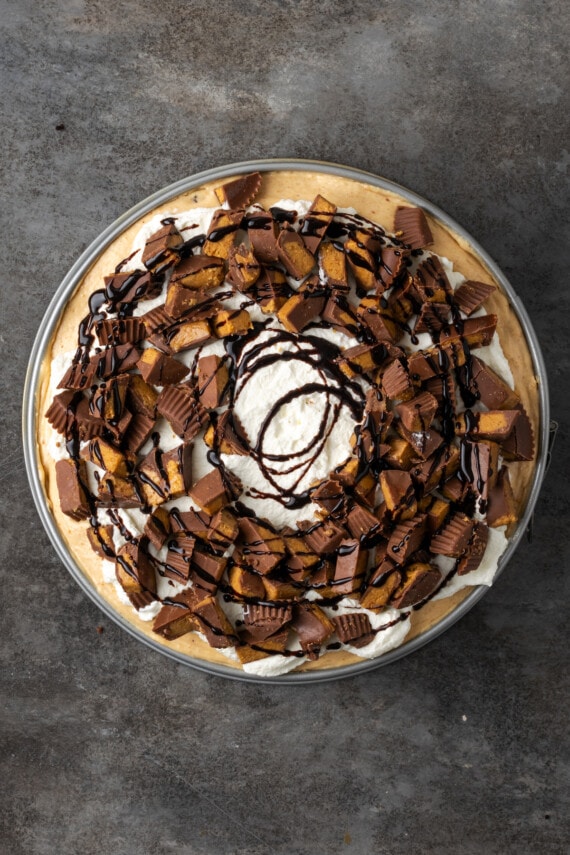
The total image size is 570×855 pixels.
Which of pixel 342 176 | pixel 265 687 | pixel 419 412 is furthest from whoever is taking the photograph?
pixel 265 687

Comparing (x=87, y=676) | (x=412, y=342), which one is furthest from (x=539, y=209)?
(x=87, y=676)

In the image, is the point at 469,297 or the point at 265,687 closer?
the point at 469,297

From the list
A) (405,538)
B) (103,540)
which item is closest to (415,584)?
(405,538)

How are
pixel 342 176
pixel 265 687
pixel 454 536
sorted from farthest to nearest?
pixel 265 687
pixel 342 176
pixel 454 536

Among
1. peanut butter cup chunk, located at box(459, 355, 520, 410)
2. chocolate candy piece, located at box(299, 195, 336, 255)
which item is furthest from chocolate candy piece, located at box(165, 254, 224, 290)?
peanut butter cup chunk, located at box(459, 355, 520, 410)

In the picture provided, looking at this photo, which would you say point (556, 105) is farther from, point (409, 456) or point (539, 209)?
point (409, 456)

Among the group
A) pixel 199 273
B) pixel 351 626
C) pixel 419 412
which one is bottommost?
pixel 351 626

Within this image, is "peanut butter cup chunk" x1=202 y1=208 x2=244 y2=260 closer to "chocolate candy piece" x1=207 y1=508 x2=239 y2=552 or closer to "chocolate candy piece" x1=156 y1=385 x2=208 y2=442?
"chocolate candy piece" x1=156 y1=385 x2=208 y2=442

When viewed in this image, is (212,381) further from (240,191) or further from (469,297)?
(469,297)
